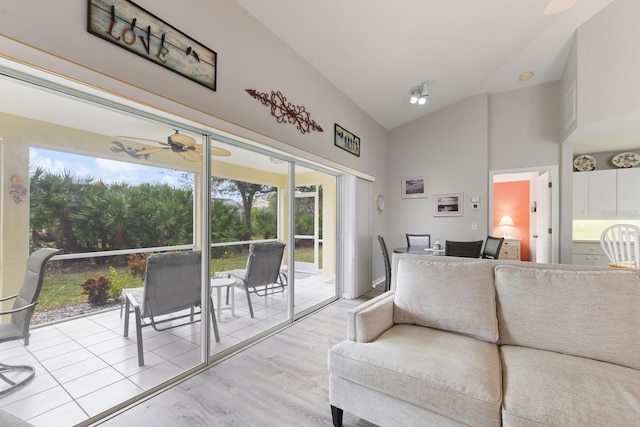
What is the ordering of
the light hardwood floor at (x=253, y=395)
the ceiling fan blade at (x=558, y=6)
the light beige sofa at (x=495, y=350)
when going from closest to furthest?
the light beige sofa at (x=495, y=350) < the light hardwood floor at (x=253, y=395) < the ceiling fan blade at (x=558, y=6)

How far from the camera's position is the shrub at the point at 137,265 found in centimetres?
196

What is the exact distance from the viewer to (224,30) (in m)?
2.25

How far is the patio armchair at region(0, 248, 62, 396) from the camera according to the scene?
143cm

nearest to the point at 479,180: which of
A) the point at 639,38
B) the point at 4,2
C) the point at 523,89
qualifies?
the point at 523,89

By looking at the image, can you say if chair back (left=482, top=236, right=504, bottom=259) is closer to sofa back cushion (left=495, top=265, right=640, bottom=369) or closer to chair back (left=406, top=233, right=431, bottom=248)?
chair back (left=406, top=233, right=431, bottom=248)

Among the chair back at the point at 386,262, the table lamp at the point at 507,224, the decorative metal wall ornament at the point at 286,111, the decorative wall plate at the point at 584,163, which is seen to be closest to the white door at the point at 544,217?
the decorative wall plate at the point at 584,163

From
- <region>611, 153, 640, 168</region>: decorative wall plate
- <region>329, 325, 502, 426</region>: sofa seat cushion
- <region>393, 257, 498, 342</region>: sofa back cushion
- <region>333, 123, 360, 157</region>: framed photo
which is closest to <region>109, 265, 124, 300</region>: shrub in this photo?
<region>329, 325, 502, 426</region>: sofa seat cushion

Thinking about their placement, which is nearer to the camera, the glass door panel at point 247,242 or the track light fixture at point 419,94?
the glass door panel at point 247,242

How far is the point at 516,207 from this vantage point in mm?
6977

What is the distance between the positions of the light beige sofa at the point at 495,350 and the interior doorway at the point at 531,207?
3.37 m

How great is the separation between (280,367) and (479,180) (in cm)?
460

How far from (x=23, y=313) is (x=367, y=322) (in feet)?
6.55

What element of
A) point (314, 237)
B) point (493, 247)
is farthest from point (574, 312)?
point (314, 237)

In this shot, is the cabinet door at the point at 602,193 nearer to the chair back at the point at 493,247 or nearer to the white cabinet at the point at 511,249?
the chair back at the point at 493,247
